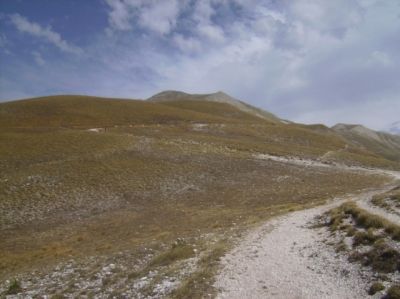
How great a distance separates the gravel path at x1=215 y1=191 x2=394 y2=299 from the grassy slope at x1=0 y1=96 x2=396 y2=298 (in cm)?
568

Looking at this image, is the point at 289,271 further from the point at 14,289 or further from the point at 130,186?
the point at 130,186

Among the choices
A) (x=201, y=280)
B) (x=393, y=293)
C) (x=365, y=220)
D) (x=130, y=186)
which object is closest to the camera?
(x=393, y=293)

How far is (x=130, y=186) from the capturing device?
42656 mm

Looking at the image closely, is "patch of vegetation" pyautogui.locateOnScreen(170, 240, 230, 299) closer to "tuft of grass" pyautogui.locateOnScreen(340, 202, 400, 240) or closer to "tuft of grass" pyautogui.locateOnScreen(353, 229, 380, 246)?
"tuft of grass" pyautogui.locateOnScreen(353, 229, 380, 246)

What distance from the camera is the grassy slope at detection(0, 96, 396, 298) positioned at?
2719 centimetres

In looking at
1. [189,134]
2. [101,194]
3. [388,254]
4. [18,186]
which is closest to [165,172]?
[101,194]

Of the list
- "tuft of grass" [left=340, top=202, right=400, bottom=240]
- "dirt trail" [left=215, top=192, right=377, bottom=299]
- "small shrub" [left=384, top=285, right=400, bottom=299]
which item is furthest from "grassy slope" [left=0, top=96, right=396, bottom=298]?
"small shrub" [left=384, top=285, right=400, bottom=299]

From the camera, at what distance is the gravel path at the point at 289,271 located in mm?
13125

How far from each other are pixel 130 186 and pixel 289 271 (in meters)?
29.8

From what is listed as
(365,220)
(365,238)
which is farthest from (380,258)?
(365,220)

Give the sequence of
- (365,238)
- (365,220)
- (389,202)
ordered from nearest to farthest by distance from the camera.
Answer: (365,238) → (365,220) → (389,202)

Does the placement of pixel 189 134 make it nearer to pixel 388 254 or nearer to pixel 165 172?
pixel 165 172

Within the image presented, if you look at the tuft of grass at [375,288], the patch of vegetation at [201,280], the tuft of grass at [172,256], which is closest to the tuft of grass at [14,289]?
the tuft of grass at [172,256]

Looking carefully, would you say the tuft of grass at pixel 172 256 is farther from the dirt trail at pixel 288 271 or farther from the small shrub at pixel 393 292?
the small shrub at pixel 393 292
